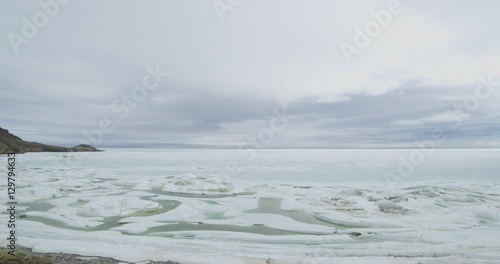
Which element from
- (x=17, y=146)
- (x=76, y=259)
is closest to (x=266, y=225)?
(x=76, y=259)

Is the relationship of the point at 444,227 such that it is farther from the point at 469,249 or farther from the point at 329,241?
the point at 329,241

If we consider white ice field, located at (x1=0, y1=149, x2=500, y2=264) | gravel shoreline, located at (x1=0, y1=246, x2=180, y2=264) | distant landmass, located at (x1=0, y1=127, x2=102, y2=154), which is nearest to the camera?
gravel shoreline, located at (x1=0, y1=246, x2=180, y2=264)

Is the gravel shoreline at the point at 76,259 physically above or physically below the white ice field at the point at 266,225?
below

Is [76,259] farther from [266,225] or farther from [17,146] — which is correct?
[17,146]

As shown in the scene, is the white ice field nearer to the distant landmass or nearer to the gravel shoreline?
the gravel shoreline

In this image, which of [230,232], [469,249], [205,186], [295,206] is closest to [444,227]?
[469,249]

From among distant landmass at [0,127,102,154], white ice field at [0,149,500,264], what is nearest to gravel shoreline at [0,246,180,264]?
white ice field at [0,149,500,264]

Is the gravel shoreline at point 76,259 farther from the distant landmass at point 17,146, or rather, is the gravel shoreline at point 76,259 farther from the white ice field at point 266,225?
the distant landmass at point 17,146

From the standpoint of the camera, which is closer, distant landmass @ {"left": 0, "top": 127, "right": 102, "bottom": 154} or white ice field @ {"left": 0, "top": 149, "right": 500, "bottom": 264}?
white ice field @ {"left": 0, "top": 149, "right": 500, "bottom": 264}

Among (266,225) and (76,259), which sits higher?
(266,225)

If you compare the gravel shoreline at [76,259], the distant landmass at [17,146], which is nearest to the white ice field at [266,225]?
the gravel shoreline at [76,259]

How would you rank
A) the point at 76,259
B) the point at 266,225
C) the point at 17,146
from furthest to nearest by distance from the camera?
1. the point at 17,146
2. the point at 266,225
3. the point at 76,259

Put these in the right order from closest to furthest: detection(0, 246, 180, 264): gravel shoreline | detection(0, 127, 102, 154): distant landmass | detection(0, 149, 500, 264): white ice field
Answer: detection(0, 246, 180, 264): gravel shoreline, detection(0, 149, 500, 264): white ice field, detection(0, 127, 102, 154): distant landmass
